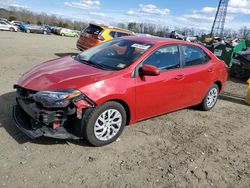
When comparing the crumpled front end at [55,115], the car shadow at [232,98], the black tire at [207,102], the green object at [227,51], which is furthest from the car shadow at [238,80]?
the crumpled front end at [55,115]

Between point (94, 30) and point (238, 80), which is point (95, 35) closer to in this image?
point (94, 30)

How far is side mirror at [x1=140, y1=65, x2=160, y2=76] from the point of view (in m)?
4.16

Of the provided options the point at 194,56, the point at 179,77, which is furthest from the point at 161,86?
the point at 194,56

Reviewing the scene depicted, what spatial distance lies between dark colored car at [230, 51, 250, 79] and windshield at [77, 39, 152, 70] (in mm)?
7789

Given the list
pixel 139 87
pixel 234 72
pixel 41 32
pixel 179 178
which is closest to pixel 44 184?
pixel 179 178

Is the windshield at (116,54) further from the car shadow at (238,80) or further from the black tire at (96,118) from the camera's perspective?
the car shadow at (238,80)

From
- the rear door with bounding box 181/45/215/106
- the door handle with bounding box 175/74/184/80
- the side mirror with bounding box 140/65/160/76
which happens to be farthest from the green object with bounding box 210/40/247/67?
the side mirror with bounding box 140/65/160/76

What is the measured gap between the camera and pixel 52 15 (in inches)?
3344

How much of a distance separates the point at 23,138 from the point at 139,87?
6.26ft

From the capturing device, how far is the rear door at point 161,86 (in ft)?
14.3

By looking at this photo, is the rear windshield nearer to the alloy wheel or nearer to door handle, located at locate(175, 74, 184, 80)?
door handle, located at locate(175, 74, 184, 80)

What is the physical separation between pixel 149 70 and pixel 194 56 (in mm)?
A: 1694

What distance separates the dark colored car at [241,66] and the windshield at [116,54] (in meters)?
7.79

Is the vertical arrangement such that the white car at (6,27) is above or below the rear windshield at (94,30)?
below
